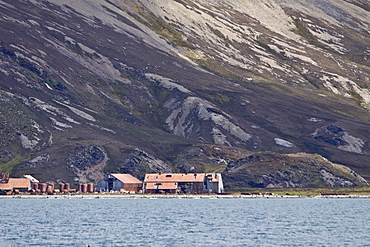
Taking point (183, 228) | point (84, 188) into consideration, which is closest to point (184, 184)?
point (84, 188)

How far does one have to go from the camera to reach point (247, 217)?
97.9 meters

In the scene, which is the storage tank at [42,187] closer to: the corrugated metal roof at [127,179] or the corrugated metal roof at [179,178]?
the corrugated metal roof at [127,179]

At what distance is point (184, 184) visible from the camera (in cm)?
18488

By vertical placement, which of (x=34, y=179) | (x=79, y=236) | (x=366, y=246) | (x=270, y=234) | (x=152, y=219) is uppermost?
(x=366, y=246)

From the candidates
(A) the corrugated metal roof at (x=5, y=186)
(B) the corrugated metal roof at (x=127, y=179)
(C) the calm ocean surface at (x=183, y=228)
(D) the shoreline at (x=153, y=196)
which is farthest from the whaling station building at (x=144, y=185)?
(C) the calm ocean surface at (x=183, y=228)

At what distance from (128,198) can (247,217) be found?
75.9m

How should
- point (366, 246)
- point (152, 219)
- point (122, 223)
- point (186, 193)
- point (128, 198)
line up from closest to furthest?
point (366, 246) → point (122, 223) → point (152, 219) → point (128, 198) → point (186, 193)

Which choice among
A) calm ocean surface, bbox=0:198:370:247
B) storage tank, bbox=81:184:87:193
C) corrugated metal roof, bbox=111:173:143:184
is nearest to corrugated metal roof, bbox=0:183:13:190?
storage tank, bbox=81:184:87:193

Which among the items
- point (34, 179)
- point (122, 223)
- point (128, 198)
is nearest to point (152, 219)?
→ point (122, 223)

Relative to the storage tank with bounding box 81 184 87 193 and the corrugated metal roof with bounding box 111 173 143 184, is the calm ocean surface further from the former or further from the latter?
the corrugated metal roof with bounding box 111 173 143 184

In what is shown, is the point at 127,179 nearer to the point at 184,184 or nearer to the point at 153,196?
the point at 184,184

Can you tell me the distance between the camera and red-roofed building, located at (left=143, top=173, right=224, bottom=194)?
18350 cm

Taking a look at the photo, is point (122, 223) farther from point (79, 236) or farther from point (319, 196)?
point (319, 196)

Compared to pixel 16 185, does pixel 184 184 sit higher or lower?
higher
